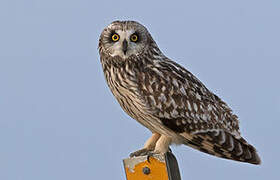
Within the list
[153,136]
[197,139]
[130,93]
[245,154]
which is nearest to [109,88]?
[130,93]

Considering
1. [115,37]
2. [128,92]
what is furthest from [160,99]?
[115,37]

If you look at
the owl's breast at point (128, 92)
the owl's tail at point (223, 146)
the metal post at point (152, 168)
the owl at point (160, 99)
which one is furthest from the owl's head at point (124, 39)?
the metal post at point (152, 168)

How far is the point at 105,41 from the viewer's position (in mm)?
5535

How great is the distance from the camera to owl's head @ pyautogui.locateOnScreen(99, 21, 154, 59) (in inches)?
211

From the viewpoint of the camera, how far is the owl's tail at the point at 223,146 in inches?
212

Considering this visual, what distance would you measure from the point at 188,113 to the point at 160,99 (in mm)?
382

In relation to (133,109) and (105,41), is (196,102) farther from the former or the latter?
(105,41)

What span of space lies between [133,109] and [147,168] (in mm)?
1019

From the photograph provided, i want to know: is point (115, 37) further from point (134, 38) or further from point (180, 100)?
point (180, 100)

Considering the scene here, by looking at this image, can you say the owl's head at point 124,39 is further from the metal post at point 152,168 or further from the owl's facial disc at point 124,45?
the metal post at point 152,168

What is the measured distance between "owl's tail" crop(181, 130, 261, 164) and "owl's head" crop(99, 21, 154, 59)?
111 centimetres

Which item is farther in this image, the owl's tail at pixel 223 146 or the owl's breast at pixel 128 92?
Answer: the owl's tail at pixel 223 146

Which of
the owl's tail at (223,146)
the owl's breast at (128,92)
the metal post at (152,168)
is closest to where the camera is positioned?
the metal post at (152,168)

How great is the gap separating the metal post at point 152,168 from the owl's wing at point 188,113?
0.82 m
